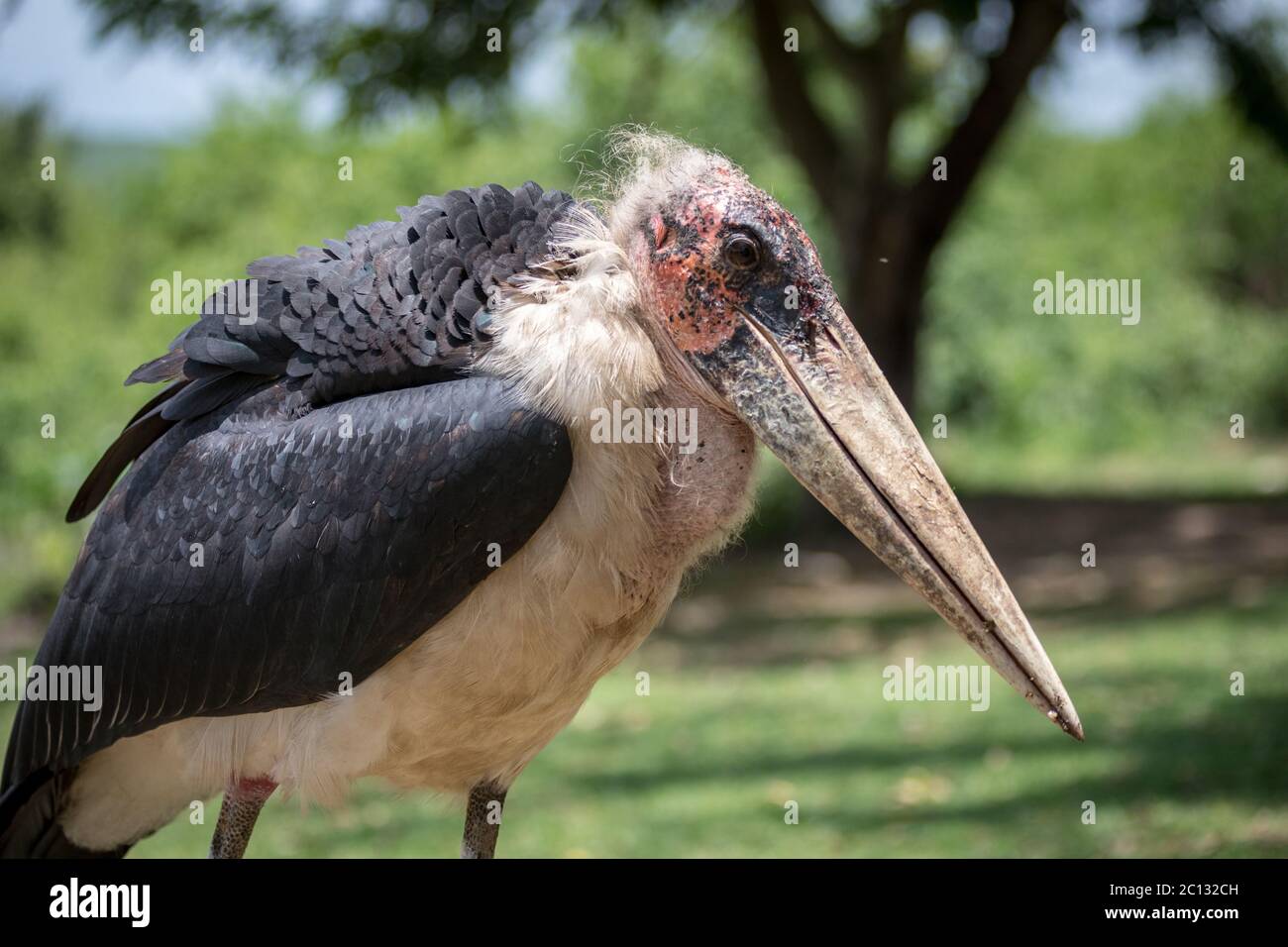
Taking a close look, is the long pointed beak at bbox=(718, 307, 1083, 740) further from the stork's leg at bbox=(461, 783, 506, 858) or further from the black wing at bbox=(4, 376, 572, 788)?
the stork's leg at bbox=(461, 783, 506, 858)

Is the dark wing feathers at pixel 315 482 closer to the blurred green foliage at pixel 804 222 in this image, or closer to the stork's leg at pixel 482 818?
the stork's leg at pixel 482 818

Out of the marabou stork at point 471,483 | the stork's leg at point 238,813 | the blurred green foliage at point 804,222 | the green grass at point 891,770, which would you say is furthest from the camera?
the blurred green foliage at point 804,222

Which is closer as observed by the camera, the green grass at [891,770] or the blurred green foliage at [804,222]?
the green grass at [891,770]

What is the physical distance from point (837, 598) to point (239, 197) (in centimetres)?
1116

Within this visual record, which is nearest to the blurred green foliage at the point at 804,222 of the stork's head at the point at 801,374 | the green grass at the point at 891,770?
the green grass at the point at 891,770

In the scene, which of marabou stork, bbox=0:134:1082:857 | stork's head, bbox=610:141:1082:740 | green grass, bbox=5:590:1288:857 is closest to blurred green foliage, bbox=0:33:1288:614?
green grass, bbox=5:590:1288:857

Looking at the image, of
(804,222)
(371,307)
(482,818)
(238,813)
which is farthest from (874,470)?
(804,222)

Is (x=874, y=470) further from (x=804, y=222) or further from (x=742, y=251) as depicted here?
(x=804, y=222)

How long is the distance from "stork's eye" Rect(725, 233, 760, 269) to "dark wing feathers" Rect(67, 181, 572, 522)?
474 millimetres

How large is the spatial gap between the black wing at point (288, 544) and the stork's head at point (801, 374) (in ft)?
1.34

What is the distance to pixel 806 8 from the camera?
1294 cm

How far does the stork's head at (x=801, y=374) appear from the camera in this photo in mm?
3246

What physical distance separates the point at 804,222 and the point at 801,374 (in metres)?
15.7

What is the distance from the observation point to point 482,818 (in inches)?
157
